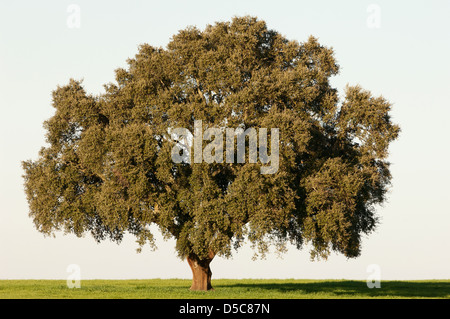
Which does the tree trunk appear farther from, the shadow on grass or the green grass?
the shadow on grass

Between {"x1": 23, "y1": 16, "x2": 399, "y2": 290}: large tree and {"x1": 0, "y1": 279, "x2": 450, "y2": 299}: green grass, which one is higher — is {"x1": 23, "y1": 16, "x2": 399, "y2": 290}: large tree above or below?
above

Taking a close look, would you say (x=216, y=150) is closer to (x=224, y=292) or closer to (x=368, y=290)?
(x=224, y=292)

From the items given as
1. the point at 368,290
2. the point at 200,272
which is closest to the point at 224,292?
the point at 200,272

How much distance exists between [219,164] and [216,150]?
1.51 m

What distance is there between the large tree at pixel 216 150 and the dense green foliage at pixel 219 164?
81mm

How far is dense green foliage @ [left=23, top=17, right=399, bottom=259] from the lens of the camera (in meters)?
42.1

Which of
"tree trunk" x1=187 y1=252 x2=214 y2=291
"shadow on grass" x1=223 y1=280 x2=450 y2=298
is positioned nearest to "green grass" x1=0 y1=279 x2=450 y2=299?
"shadow on grass" x1=223 y1=280 x2=450 y2=298

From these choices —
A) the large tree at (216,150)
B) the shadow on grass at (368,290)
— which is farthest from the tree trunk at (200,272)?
the shadow on grass at (368,290)

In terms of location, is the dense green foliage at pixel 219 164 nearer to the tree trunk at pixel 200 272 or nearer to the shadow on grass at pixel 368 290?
the tree trunk at pixel 200 272

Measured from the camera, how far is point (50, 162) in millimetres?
47281

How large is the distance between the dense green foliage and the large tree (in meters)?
0.08

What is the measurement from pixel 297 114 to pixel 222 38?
7.57m
